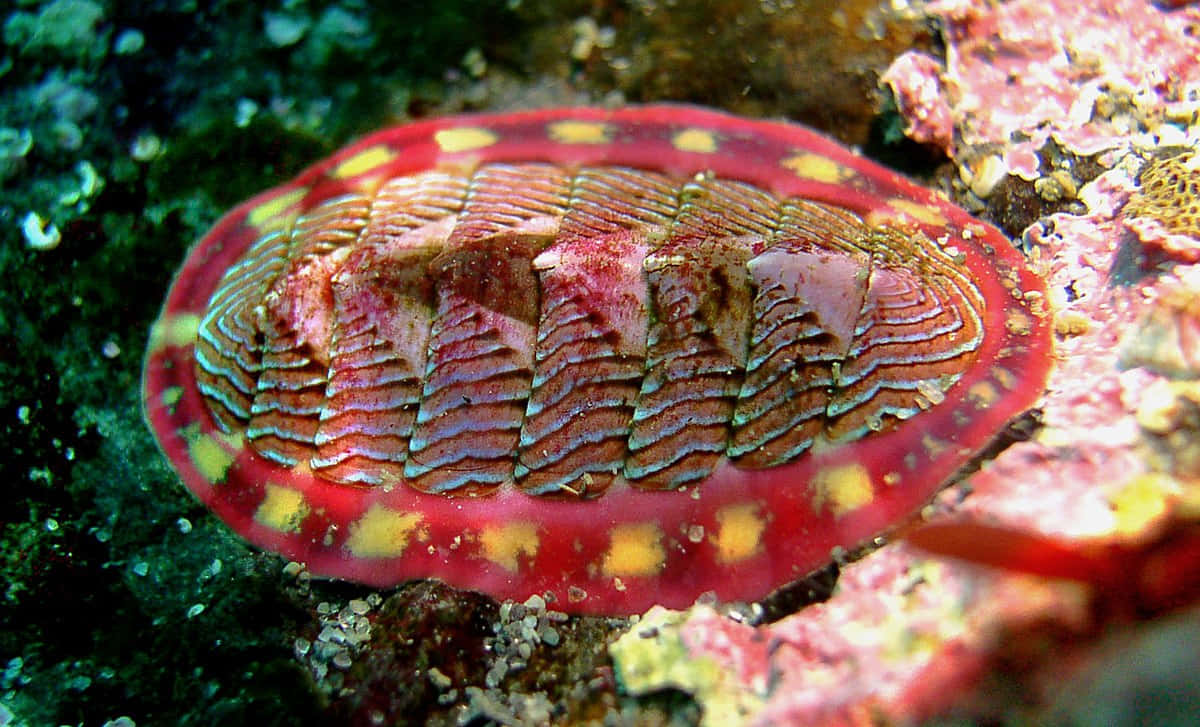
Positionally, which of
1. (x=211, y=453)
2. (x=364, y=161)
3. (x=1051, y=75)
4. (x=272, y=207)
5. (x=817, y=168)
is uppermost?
(x=1051, y=75)

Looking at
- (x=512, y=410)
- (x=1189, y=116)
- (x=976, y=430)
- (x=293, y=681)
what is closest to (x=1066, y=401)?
(x=976, y=430)

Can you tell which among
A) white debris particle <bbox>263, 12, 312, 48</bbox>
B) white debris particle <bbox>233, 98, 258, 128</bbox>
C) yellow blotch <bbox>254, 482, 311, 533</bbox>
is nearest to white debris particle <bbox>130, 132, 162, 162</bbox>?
white debris particle <bbox>233, 98, 258, 128</bbox>

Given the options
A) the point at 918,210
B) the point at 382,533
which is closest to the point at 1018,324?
the point at 918,210

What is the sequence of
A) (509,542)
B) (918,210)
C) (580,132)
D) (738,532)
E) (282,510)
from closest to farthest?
(738,532), (509,542), (282,510), (918,210), (580,132)

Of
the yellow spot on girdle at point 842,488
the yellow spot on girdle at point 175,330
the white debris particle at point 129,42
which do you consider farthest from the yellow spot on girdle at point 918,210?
the white debris particle at point 129,42

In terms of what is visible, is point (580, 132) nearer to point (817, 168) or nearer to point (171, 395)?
point (817, 168)

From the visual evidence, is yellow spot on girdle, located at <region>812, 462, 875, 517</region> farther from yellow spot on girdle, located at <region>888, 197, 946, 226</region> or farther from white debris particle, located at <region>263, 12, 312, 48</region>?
white debris particle, located at <region>263, 12, 312, 48</region>

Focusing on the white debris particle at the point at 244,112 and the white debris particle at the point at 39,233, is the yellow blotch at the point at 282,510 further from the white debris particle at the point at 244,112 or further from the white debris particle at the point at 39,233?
the white debris particle at the point at 244,112

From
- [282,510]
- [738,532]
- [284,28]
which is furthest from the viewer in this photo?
[284,28]

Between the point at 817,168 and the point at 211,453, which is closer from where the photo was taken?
the point at 211,453
